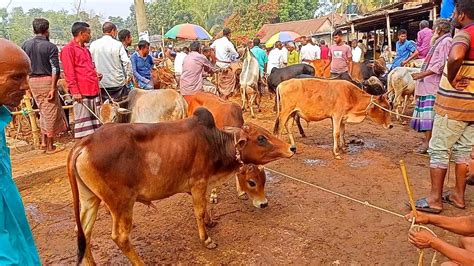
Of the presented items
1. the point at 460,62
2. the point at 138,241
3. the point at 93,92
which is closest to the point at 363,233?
the point at 460,62

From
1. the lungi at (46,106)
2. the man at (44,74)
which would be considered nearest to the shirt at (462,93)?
the man at (44,74)

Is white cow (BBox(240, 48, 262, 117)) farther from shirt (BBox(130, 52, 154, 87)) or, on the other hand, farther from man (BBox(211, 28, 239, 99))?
shirt (BBox(130, 52, 154, 87))

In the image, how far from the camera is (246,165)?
13.9ft

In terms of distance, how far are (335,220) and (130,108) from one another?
340 cm

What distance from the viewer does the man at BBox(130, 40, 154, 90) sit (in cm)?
751

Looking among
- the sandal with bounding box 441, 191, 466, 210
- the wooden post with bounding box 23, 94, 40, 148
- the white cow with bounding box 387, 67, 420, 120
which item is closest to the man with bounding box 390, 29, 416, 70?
the white cow with bounding box 387, 67, 420, 120

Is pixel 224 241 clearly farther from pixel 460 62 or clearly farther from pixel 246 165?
pixel 460 62

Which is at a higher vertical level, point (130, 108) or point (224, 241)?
point (130, 108)

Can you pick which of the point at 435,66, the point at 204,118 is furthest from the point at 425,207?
the point at 204,118

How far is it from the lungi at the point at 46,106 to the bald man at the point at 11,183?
5.44 m

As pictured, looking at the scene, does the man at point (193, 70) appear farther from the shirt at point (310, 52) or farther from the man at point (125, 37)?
the shirt at point (310, 52)

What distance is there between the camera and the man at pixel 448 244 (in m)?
2.23

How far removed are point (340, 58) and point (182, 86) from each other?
557cm

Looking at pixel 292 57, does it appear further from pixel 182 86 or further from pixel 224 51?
pixel 182 86
